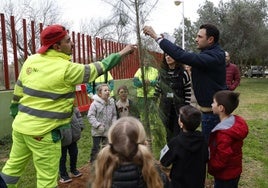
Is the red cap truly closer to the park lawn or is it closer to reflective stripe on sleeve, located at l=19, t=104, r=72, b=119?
reflective stripe on sleeve, located at l=19, t=104, r=72, b=119

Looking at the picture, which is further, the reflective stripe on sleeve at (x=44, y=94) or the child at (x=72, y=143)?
the child at (x=72, y=143)

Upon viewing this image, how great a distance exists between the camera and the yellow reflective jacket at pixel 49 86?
3.15 metres

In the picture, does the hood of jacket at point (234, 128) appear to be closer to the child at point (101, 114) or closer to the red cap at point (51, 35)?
the red cap at point (51, 35)

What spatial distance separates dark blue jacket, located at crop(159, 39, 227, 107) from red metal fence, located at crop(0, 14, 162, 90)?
603 millimetres

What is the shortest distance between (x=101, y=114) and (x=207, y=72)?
1788mm

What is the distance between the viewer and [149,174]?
6.75 feet

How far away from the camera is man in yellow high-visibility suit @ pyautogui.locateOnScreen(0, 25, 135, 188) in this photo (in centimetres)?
316

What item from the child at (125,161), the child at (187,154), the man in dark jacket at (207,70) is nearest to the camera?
the child at (125,161)

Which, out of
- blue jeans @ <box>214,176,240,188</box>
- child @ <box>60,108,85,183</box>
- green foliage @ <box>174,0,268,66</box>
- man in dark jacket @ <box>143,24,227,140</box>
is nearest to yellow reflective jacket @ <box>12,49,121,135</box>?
man in dark jacket @ <box>143,24,227,140</box>

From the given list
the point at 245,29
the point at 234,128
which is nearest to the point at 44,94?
the point at 234,128

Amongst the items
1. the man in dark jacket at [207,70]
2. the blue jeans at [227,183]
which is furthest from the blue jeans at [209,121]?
the blue jeans at [227,183]

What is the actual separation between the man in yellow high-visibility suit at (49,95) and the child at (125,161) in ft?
4.00

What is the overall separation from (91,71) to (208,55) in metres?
1.20

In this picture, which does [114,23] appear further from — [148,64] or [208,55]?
[208,55]
